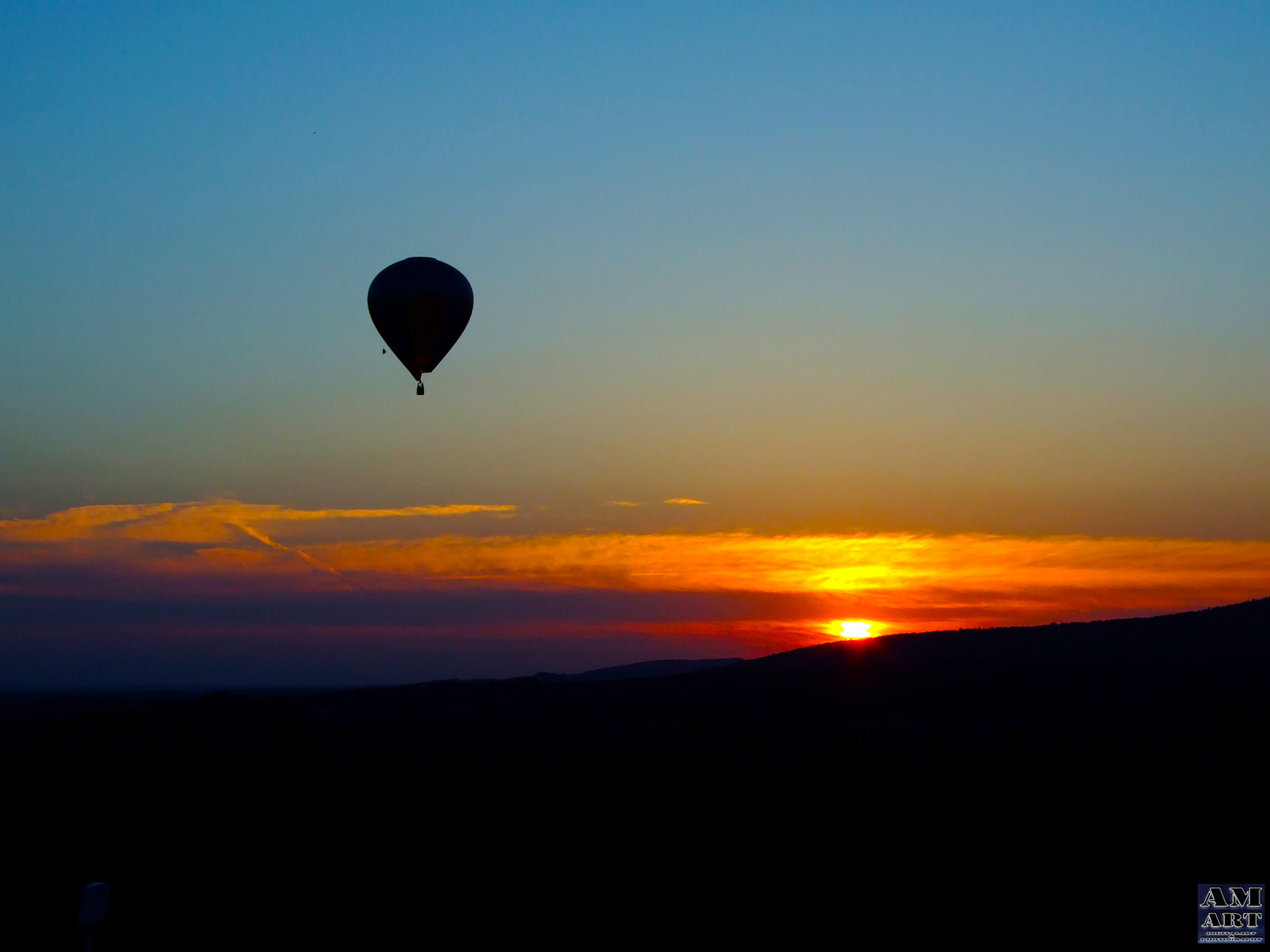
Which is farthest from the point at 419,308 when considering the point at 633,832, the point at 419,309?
the point at 633,832

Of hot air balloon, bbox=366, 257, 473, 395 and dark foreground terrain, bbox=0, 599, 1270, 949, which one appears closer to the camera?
dark foreground terrain, bbox=0, 599, 1270, 949

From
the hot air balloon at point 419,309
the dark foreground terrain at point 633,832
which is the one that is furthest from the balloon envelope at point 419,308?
the dark foreground terrain at point 633,832

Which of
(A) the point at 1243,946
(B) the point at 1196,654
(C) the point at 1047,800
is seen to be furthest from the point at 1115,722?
(A) the point at 1243,946

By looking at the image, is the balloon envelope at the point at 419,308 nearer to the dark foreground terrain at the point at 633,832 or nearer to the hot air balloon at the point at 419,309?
the hot air balloon at the point at 419,309

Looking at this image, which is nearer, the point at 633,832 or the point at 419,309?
the point at 633,832

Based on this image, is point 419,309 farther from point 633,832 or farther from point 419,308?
point 633,832

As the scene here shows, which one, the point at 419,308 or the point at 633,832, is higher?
the point at 419,308

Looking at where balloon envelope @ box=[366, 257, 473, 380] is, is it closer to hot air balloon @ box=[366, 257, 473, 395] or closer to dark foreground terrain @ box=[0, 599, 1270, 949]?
hot air balloon @ box=[366, 257, 473, 395]

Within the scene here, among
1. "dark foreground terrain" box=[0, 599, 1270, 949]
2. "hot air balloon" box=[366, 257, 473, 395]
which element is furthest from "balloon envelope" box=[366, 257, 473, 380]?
"dark foreground terrain" box=[0, 599, 1270, 949]
